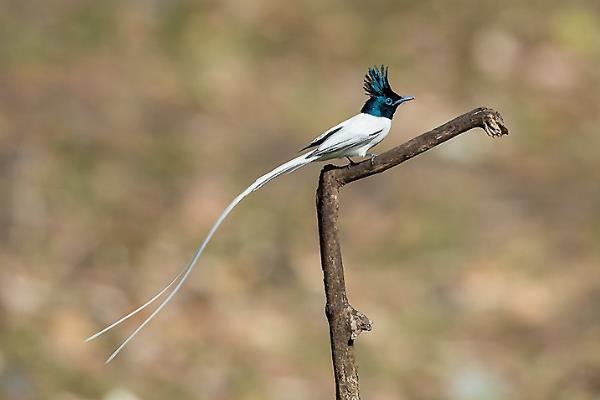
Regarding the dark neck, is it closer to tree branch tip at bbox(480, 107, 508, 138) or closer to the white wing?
the white wing

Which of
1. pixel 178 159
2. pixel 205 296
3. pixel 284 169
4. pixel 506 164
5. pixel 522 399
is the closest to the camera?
pixel 284 169

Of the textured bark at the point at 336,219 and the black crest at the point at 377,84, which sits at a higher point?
the black crest at the point at 377,84

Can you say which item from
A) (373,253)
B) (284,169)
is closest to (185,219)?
(373,253)

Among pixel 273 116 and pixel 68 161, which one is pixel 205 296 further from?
pixel 273 116

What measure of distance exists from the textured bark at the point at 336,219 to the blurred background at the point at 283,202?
277 centimetres

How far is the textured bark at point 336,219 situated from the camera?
66.8 inches

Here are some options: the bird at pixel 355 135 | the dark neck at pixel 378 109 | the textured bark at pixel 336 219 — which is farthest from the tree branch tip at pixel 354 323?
the dark neck at pixel 378 109

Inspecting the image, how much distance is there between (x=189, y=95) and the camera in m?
6.45

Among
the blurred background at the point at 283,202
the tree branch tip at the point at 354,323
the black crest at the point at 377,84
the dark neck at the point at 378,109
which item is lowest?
the tree branch tip at the point at 354,323

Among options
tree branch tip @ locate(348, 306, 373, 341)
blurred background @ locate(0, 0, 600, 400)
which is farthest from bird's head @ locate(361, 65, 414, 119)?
blurred background @ locate(0, 0, 600, 400)

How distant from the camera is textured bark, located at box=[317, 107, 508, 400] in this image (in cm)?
170

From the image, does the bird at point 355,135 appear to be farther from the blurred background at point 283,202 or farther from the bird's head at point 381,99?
the blurred background at point 283,202

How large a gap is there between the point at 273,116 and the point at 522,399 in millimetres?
2453

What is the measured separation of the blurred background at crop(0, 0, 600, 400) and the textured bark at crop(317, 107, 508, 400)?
277cm
